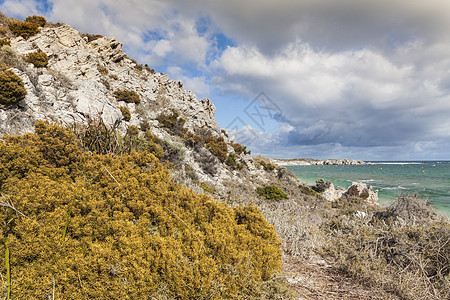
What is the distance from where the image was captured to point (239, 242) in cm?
252

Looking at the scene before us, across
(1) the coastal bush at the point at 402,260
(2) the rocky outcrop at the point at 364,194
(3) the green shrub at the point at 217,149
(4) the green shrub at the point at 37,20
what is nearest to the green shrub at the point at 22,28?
(4) the green shrub at the point at 37,20

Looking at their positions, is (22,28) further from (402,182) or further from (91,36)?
(402,182)

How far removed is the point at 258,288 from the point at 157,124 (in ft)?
53.8

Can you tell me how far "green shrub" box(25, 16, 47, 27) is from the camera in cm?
1712

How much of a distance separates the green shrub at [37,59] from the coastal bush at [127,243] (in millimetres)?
15465

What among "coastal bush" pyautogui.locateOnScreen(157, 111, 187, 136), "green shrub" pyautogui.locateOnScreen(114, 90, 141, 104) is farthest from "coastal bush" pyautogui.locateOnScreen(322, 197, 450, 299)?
"green shrub" pyautogui.locateOnScreen(114, 90, 141, 104)

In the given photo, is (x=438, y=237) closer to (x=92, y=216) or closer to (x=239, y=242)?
(x=239, y=242)

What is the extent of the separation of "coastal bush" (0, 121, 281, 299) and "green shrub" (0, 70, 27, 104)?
312 inches

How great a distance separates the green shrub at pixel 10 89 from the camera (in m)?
8.15

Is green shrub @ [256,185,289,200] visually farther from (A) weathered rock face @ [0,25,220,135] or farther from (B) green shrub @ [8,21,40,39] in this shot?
(B) green shrub @ [8,21,40,39]

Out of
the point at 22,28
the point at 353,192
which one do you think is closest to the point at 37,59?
the point at 22,28

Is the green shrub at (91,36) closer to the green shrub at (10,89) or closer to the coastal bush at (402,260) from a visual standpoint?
the green shrub at (10,89)

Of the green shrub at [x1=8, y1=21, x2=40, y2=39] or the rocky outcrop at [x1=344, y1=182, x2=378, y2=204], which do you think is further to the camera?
the rocky outcrop at [x1=344, y1=182, x2=378, y2=204]

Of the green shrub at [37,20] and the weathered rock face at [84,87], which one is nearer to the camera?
the weathered rock face at [84,87]
